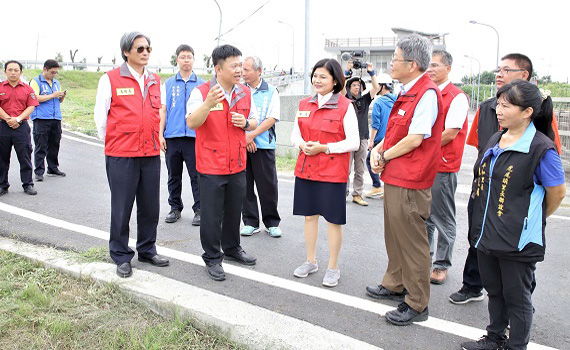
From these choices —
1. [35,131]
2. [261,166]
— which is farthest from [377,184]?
[35,131]

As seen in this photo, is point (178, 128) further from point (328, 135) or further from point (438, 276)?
point (438, 276)

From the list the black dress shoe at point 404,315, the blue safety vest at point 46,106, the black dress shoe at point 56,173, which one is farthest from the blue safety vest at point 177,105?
the blue safety vest at point 46,106

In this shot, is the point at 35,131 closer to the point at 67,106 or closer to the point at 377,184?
the point at 377,184

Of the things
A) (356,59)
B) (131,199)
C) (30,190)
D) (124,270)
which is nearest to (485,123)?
(356,59)

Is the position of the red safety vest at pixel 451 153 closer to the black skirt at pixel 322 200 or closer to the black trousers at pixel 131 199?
the black skirt at pixel 322 200

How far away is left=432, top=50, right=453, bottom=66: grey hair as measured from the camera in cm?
417

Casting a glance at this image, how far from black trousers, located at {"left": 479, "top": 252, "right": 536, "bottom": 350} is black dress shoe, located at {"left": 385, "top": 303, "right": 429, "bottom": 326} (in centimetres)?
59

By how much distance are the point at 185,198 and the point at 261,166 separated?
214 cm

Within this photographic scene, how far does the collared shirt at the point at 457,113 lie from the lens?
3988mm

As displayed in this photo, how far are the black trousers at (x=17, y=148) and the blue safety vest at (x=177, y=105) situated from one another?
2.62 meters

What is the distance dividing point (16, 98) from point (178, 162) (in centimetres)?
314

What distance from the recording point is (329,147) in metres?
3.95

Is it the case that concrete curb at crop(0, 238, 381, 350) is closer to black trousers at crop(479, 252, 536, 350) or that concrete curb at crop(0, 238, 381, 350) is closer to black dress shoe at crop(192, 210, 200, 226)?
black trousers at crop(479, 252, 536, 350)

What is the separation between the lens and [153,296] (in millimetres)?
3451
